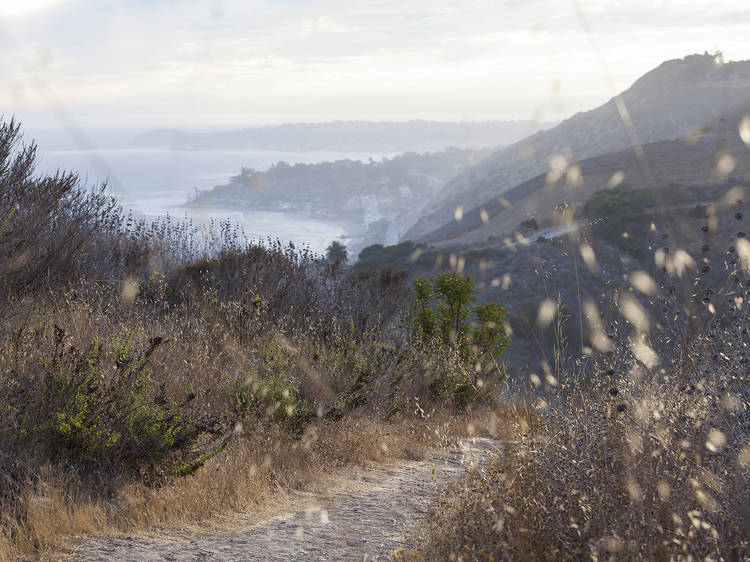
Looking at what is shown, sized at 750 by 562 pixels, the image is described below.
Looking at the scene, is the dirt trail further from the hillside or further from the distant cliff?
the distant cliff

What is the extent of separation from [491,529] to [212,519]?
5.80 feet

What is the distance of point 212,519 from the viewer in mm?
3768

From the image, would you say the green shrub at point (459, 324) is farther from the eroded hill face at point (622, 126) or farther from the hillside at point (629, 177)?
the eroded hill face at point (622, 126)

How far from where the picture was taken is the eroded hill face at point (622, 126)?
344 ft

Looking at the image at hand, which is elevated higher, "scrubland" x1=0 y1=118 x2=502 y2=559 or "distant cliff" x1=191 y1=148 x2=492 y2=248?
"distant cliff" x1=191 y1=148 x2=492 y2=248

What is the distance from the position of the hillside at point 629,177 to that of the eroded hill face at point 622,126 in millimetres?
20957

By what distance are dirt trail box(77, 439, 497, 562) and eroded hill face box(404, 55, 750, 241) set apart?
9471cm

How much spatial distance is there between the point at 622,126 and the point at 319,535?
120318mm

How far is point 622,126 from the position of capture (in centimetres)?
11131

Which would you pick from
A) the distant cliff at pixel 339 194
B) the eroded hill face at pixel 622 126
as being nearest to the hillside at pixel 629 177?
the eroded hill face at pixel 622 126

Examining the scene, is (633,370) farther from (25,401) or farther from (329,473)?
(25,401)

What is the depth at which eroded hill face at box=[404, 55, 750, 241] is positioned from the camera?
4126 inches

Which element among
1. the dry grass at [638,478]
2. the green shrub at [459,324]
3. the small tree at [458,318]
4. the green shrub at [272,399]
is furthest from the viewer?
the small tree at [458,318]

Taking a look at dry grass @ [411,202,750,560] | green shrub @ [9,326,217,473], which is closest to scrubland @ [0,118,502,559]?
green shrub @ [9,326,217,473]
